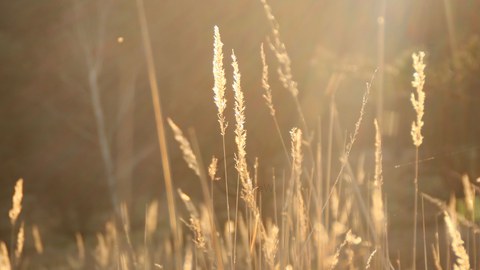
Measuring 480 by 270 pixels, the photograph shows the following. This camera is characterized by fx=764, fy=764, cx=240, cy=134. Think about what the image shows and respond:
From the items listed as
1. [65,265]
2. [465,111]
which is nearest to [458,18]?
[465,111]

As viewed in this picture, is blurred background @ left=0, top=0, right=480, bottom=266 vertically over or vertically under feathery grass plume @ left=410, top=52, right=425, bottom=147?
over

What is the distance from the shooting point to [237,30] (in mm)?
12133

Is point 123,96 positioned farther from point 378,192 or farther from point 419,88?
point 419,88

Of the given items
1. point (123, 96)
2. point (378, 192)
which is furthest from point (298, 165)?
point (123, 96)

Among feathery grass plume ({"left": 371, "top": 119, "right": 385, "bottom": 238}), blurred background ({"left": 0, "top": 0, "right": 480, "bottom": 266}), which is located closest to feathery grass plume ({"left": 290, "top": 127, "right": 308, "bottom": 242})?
feathery grass plume ({"left": 371, "top": 119, "right": 385, "bottom": 238})

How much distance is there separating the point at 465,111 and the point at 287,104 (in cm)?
451

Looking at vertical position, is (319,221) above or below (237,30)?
below

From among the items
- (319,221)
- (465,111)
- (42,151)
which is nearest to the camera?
(319,221)

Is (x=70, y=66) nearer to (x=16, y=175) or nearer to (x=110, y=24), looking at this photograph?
(x=110, y=24)

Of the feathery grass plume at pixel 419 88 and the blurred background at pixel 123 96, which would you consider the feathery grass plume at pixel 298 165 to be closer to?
the feathery grass plume at pixel 419 88

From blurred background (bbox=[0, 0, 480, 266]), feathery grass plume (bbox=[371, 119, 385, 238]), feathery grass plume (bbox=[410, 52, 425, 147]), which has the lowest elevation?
feathery grass plume (bbox=[371, 119, 385, 238])

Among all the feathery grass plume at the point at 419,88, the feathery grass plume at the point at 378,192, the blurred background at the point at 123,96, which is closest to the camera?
the feathery grass plume at the point at 419,88

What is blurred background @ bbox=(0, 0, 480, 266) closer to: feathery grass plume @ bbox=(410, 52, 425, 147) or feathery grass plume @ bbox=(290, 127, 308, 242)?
feathery grass plume @ bbox=(290, 127, 308, 242)

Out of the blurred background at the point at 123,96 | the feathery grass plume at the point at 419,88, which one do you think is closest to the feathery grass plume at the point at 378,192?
the feathery grass plume at the point at 419,88
